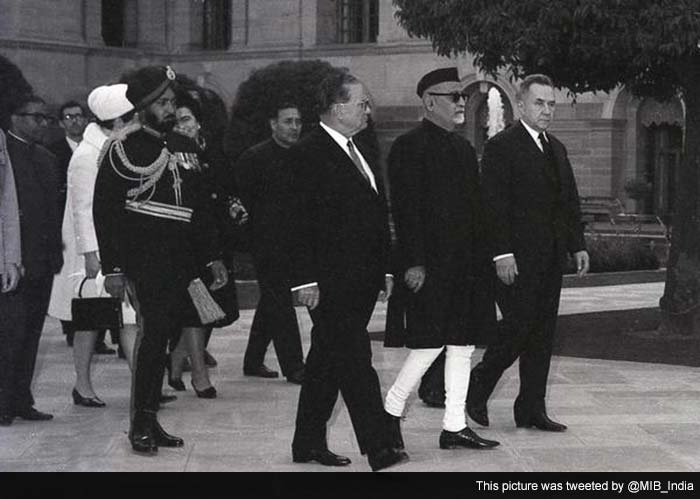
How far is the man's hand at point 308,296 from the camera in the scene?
7.64m

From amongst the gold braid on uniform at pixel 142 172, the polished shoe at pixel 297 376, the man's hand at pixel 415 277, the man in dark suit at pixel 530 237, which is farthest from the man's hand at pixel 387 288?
the polished shoe at pixel 297 376

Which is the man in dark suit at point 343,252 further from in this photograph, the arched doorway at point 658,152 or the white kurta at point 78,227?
the arched doorway at point 658,152

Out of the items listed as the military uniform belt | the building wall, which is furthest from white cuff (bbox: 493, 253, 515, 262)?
the building wall

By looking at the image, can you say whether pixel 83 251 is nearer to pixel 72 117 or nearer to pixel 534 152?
pixel 534 152

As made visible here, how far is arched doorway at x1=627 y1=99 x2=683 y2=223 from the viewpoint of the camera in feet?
121

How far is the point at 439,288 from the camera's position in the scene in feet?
26.5

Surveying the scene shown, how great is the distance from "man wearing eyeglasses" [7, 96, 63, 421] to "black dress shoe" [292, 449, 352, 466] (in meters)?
2.19

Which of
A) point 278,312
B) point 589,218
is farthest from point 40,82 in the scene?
point 278,312

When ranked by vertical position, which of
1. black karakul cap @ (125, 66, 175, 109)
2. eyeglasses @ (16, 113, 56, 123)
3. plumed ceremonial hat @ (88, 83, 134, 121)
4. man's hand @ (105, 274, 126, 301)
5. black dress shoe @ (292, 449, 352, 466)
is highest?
black karakul cap @ (125, 66, 175, 109)

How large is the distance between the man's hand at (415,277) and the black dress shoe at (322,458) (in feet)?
3.07

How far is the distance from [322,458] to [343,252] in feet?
3.51

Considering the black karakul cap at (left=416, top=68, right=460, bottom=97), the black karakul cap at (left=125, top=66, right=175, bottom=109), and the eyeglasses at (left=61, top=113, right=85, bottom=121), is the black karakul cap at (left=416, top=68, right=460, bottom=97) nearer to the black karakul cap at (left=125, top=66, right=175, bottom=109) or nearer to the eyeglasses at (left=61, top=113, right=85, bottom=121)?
the black karakul cap at (left=125, top=66, right=175, bottom=109)

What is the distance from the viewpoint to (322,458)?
789cm

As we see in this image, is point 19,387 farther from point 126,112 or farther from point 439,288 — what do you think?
point 439,288
